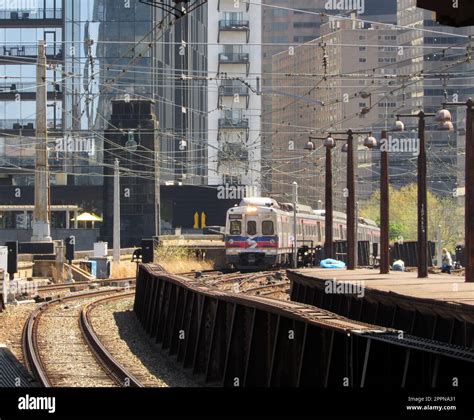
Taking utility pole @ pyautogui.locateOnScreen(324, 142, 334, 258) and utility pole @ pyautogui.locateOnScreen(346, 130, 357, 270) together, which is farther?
utility pole @ pyautogui.locateOnScreen(324, 142, 334, 258)

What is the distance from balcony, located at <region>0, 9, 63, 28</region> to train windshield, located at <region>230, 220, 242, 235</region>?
127ft

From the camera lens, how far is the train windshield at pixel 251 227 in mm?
60312

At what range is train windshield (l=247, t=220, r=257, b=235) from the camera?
198 ft

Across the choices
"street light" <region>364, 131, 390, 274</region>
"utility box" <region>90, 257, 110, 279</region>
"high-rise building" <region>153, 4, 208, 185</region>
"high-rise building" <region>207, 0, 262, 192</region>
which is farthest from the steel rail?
"high-rise building" <region>207, 0, 262, 192</region>

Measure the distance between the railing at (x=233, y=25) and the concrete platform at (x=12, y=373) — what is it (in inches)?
4251

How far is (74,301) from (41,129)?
13412mm

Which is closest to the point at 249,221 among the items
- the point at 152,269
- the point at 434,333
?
the point at 152,269

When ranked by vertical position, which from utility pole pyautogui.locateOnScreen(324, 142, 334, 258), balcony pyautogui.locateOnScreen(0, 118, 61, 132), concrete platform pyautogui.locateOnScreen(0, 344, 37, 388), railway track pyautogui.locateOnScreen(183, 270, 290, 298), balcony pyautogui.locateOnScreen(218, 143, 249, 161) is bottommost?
railway track pyautogui.locateOnScreen(183, 270, 290, 298)

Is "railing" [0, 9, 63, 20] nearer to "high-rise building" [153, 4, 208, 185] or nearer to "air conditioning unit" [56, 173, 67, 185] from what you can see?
"high-rise building" [153, 4, 208, 185]

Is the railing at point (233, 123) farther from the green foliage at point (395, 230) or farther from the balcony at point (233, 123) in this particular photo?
the green foliage at point (395, 230)

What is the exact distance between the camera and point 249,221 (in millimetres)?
60750

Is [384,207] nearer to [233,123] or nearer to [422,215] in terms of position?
[422,215]

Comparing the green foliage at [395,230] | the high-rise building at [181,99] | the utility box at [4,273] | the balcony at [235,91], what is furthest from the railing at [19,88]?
the utility box at [4,273]

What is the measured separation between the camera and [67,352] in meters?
23.5
